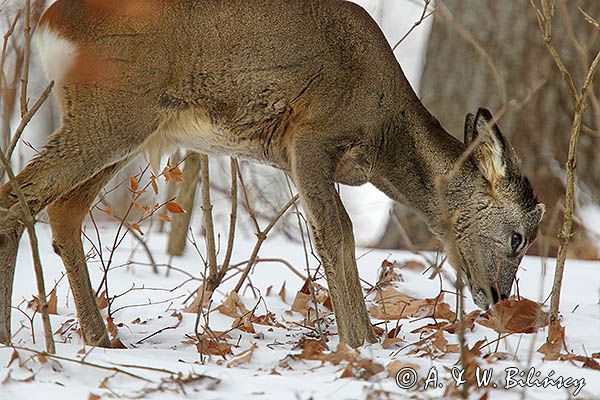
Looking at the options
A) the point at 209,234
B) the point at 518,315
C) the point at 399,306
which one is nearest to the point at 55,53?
the point at 209,234

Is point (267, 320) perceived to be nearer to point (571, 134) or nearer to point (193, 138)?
point (193, 138)

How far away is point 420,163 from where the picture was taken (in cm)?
618

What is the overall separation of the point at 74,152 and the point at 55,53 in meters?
0.59

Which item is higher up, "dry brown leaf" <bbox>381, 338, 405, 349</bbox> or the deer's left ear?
the deer's left ear

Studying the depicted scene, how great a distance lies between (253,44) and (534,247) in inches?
212

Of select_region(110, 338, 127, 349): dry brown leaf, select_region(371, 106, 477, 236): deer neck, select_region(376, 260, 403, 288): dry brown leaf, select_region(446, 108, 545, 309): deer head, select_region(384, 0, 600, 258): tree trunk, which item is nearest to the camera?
select_region(110, 338, 127, 349): dry brown leaf

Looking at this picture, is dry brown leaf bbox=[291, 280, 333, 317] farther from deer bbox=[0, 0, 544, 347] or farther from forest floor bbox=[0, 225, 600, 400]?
deer bbox=[0, 0, 544, 347]

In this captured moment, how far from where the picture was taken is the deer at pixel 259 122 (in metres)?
5.33

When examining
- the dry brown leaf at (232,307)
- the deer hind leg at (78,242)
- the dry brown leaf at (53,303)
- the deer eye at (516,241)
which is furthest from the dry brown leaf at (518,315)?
the dry brown leaf at (53,303)

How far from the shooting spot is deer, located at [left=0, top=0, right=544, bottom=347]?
5.33m

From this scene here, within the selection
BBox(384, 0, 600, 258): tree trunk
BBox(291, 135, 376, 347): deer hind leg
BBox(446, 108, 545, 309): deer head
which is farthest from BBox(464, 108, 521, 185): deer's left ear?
BBox(384, 0, 600, 258): tree trunk

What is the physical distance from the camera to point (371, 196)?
16875 mm

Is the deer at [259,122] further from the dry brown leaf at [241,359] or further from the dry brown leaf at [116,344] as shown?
the dry brown leaf at [241,359]

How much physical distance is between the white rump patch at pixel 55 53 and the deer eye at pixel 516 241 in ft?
9.67
